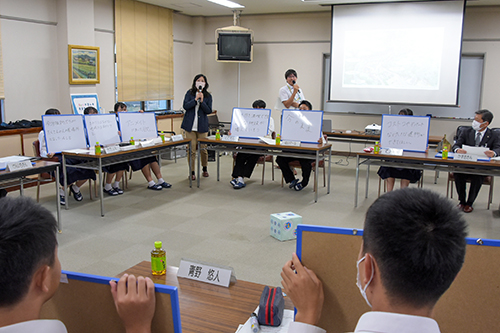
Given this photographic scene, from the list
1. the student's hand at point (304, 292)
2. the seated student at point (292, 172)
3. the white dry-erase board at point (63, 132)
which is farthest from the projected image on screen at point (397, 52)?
the student's hand at point (304, 292)

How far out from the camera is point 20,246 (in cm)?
83

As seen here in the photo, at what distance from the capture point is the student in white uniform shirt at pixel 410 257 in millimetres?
796

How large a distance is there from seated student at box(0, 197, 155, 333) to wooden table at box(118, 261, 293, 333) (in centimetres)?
66

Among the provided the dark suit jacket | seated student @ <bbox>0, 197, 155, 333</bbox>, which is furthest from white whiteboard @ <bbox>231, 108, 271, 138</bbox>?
seated student @ <bbox>0, 197, 155, 333</bbox>

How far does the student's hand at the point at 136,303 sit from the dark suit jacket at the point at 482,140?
4.90 meters

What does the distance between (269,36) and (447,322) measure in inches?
342

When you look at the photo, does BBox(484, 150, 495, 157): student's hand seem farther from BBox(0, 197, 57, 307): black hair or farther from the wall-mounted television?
the wall-mounted television

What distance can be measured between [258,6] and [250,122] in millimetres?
3233

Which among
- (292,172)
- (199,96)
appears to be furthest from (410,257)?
(199,96)

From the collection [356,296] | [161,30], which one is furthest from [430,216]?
[161,30]

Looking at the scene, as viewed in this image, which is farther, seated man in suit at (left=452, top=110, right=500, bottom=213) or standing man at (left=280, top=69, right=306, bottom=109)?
standing man at (left=280, top=69, right=306, bottom=109)

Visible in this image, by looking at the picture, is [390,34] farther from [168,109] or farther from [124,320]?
[124,320]

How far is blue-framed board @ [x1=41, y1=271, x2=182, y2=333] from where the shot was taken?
40.0 inches

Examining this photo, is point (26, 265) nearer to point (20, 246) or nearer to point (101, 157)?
point (20, 246)
